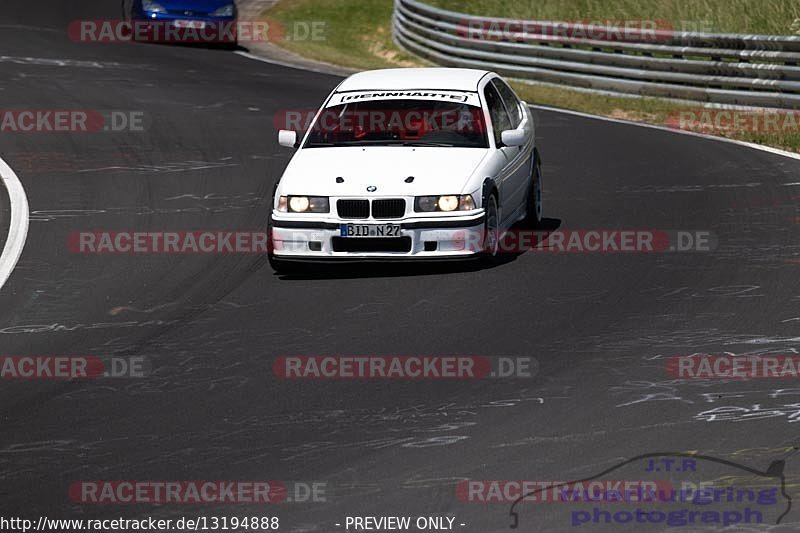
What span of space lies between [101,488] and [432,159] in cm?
576

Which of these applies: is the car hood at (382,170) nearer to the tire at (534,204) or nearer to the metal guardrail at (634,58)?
the tire at (534,204)

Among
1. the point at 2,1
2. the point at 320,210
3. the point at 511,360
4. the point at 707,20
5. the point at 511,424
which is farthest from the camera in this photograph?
the point at 2,1

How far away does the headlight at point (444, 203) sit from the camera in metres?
12.0

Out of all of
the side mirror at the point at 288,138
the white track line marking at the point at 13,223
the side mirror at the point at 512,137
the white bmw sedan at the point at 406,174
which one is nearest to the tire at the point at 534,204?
the white bmw sedan at the point at 406,174

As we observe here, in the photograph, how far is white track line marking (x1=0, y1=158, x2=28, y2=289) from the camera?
41.5 ft

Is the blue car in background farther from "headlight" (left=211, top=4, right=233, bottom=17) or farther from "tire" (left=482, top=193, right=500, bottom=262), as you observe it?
"tire" (left=482, top=193, right=500, bottom=262)

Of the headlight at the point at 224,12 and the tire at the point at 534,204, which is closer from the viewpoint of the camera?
the tire at the point at 534,204

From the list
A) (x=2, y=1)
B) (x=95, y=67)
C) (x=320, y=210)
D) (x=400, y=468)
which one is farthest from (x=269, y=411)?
(x=2, y=1)

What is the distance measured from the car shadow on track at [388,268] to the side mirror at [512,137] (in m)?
0.89

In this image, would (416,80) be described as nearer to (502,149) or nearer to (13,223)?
(502,149)

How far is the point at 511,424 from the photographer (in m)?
8.16

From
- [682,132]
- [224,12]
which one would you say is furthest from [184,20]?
[682,132]

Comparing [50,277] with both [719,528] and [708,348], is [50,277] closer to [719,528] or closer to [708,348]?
[708,348]

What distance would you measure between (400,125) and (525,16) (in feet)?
68.1
